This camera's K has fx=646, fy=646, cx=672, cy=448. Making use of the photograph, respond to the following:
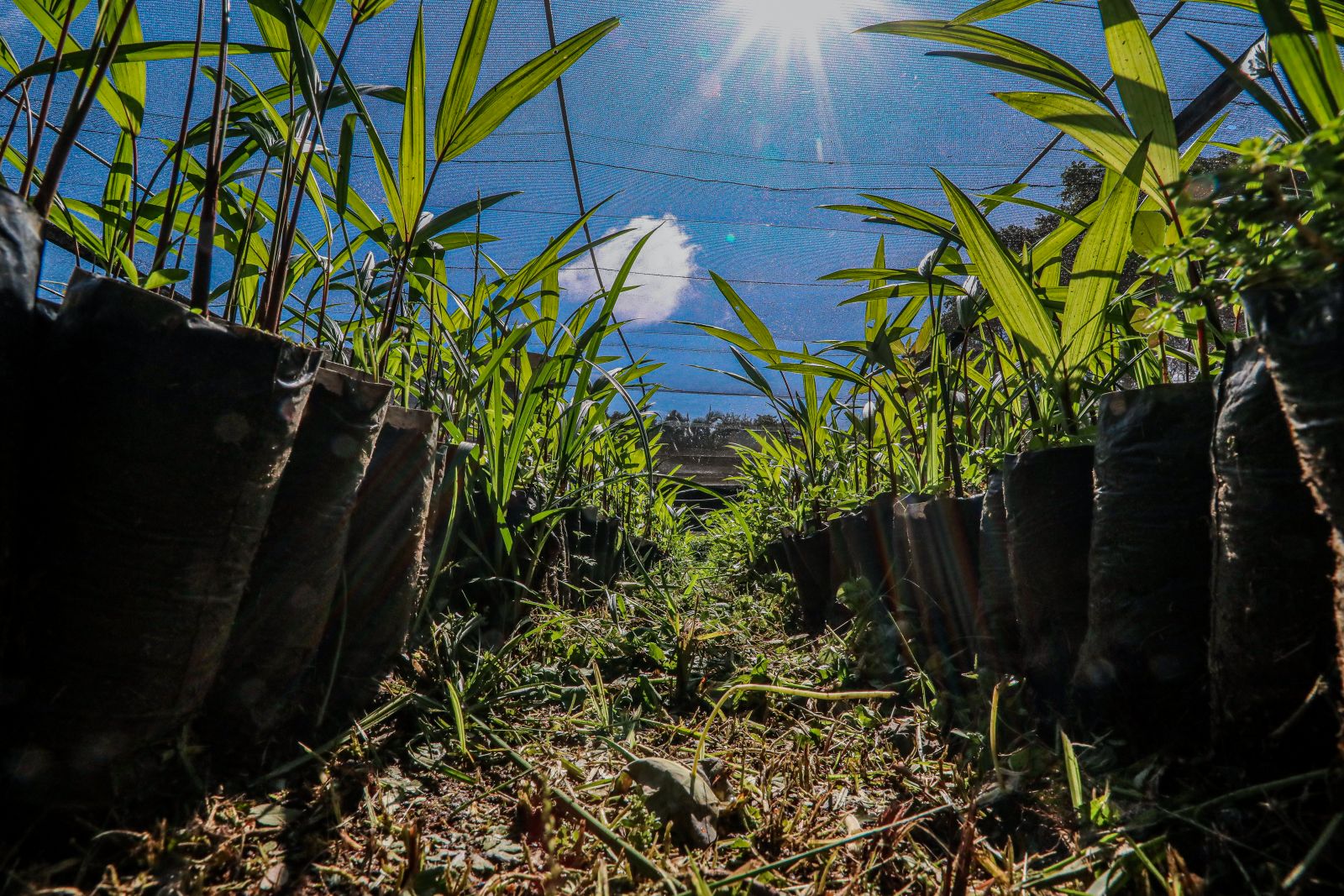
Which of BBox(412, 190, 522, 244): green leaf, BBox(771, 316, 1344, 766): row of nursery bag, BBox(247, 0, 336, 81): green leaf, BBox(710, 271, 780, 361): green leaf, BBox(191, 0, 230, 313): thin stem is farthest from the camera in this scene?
BBox(710, 271, 780, 361): green leaf

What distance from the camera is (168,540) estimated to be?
1.35 ft

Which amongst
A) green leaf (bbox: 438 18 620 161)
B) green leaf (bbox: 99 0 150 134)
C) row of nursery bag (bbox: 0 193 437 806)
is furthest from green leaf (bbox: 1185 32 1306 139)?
green leaf (bbox: 99 0 150 134)

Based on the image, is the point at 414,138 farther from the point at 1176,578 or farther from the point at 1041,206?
the point at 1176,578

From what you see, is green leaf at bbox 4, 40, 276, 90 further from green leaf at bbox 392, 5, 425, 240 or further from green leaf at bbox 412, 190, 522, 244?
green leaf at bbox 412, 190, 522, 244

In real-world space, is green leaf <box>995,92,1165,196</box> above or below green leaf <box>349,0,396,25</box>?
below

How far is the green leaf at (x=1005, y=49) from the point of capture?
577 millimetres

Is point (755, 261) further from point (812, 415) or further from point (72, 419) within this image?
point (72, 419)

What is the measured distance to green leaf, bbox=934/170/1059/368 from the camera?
2.18ft

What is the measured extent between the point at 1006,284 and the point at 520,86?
0.59m

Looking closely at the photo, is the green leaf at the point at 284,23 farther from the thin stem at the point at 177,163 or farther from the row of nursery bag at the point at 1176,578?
the row of nursery bag at the point at 1176,578

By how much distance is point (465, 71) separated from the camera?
0.72m

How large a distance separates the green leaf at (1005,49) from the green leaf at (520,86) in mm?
321

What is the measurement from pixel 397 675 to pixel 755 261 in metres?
4.60

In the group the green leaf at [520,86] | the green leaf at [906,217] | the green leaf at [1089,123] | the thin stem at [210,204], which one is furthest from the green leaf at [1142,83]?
the thin stem at [210,204]
